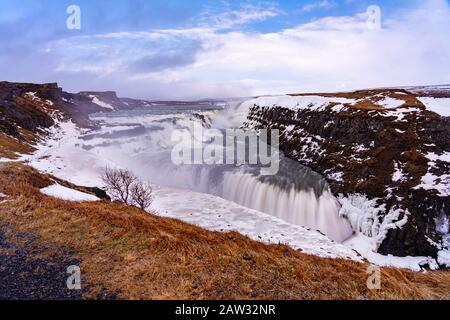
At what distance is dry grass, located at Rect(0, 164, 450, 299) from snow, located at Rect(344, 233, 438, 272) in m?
16.4

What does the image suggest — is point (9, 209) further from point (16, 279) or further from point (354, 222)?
point (354, 222)

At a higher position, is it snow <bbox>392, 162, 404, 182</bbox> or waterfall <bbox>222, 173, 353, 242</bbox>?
snow <bbox>392, 162, 404, 182</bbox>

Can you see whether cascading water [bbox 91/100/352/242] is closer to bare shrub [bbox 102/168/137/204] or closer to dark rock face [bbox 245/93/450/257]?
dark rock face [bbox 245/93/450/257]

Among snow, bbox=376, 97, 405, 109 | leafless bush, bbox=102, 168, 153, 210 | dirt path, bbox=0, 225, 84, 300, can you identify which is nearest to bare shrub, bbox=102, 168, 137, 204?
leafless bush, bbox=102, 168, 153, 210

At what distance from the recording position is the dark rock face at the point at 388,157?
2620 cm

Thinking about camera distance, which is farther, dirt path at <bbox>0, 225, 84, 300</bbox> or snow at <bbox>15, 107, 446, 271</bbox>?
snow at <bbox>15, 107, 446, 271</bbox>

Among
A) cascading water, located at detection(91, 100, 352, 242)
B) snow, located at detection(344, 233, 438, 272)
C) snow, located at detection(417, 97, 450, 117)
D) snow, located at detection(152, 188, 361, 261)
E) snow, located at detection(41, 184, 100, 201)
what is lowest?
snow, located at detection(344, 233, 438, 272)

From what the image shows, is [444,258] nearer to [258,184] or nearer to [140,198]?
[258,184]

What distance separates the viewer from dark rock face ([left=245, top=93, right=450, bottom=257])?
1032 inches

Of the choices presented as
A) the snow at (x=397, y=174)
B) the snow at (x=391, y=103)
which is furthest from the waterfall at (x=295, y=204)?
the snow at (x=391, y=103)

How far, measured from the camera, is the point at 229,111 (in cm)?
11700

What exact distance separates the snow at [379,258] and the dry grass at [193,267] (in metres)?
16.4
